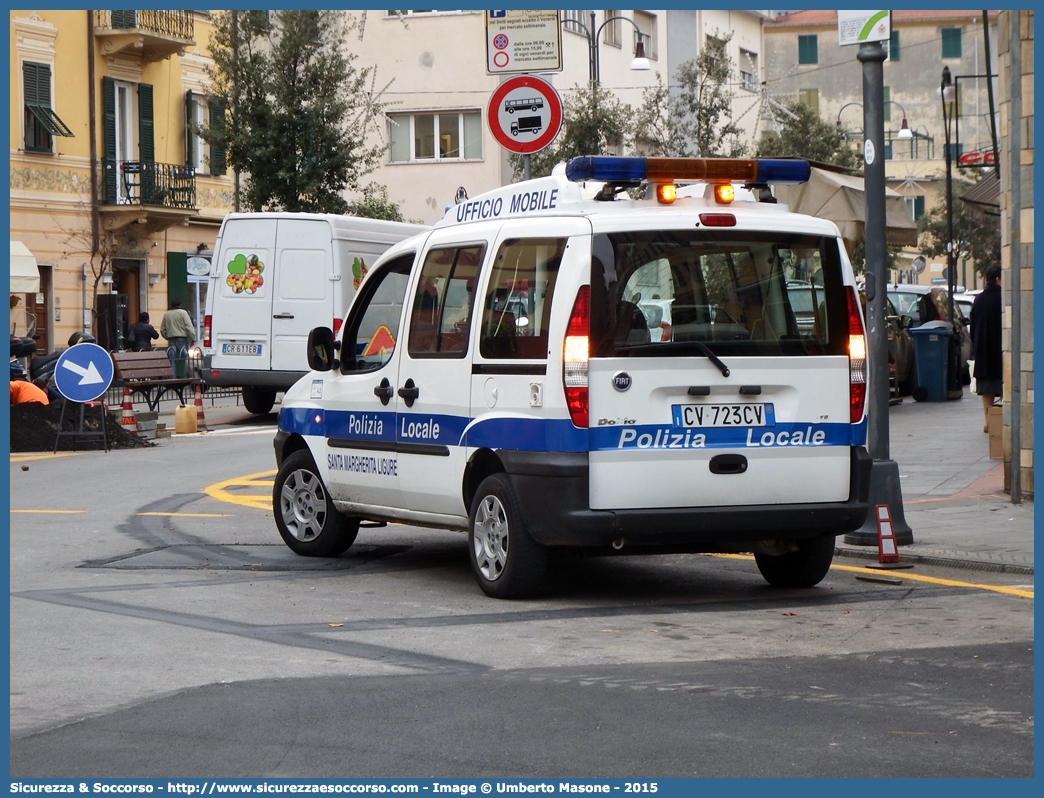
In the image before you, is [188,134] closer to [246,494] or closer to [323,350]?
[246,494]

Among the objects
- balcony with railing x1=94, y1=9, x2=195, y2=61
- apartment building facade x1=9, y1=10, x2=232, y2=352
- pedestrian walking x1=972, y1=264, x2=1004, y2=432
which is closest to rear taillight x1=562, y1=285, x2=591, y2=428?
pedestrian walking x1=972, y1=264, x2=1004, y2=432

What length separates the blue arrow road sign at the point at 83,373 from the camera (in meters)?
17.1

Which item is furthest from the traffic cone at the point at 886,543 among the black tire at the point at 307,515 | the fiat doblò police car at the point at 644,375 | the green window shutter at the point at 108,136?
the green window shutter at the point at 108,136

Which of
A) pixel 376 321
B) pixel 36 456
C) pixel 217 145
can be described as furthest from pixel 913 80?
pixel 376 321

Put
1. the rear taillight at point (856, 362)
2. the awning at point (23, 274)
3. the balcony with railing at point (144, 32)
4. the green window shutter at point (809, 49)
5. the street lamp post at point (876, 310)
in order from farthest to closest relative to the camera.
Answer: the green window shutter at point (809, 49) → the balcony with railing at point (144, 32) → the awning at point (23, 274) → the street lamp post at point (876, 310) → the rear taillight at point (856, 362)

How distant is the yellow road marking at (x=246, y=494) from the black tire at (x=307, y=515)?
226 centimetres

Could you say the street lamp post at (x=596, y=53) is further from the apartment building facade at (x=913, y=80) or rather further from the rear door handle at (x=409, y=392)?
the apartment building facade at (x=913, y=80)

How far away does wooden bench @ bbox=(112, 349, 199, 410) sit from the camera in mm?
23828

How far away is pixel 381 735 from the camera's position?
17.9 ft

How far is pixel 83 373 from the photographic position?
17.2 meters

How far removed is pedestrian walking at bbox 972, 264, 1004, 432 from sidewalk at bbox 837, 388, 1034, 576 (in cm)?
63

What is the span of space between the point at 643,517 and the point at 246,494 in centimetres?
675

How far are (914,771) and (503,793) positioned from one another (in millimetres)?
1243

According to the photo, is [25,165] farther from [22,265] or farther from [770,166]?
[770,166]
